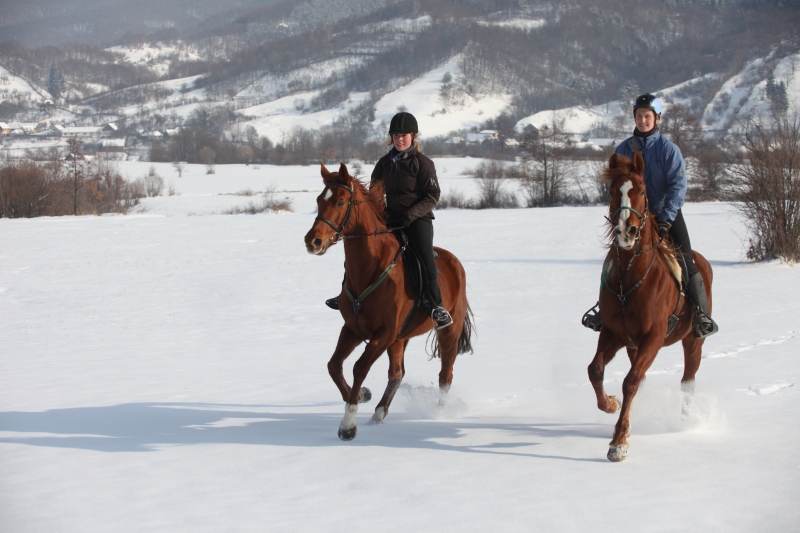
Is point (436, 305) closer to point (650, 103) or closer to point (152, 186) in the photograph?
point (650, 103)

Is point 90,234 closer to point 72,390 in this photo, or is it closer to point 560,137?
point 72,390

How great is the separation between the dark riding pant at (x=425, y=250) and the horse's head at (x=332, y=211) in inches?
34.4

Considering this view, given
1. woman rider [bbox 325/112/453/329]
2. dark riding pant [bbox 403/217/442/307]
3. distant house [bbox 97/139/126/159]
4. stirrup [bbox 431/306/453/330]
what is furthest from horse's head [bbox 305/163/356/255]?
distant house [bbox 97/139/126/159]

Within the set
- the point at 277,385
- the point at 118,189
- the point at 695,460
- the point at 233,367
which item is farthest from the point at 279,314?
the point at 118,189

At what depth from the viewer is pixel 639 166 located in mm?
5723

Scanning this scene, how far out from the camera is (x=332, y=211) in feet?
19.8

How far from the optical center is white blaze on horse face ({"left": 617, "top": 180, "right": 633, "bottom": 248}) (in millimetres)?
5461

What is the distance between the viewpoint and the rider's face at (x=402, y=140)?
22.2 feet

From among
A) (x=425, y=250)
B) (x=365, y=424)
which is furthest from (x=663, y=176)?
(x=365, y=424)

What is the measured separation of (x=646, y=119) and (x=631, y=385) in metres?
2.45

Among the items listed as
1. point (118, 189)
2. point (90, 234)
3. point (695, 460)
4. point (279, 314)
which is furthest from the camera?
point (118, 189)

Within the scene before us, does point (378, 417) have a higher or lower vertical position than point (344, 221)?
lower

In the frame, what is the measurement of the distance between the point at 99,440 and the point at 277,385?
9.10 feet

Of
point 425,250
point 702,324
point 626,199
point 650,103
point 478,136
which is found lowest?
point 702,324
